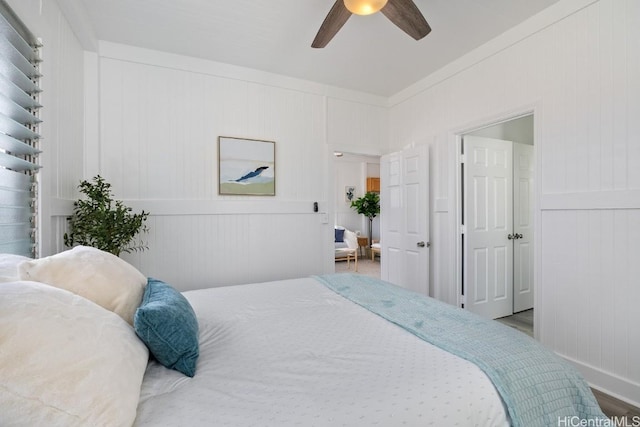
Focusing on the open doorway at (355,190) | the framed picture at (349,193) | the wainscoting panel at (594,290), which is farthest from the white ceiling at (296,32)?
the framed picture at (349,193)

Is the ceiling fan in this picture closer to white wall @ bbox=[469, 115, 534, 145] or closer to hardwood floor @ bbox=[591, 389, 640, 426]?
white wall @ bbox=[469, 115, 534, 145]

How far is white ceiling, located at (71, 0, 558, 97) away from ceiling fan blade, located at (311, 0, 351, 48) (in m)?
0.27

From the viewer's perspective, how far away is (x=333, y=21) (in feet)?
6.71

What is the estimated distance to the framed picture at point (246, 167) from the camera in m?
3.20

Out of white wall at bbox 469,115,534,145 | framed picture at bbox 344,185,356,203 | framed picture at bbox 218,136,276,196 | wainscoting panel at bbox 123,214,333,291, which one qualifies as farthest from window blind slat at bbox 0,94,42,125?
framed picture at bbox 344,185,356,203

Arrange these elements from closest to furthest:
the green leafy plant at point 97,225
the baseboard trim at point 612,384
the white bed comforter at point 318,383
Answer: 1. the white bed comforter at point 318,383
2. the baseboard trim at point 612,384
3. the green leafy plant at point 97,225

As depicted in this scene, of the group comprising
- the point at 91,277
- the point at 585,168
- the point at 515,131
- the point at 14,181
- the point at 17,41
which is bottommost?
the point at 91,277

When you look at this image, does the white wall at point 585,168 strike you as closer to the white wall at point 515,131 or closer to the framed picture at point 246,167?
the white wall at point 515,131

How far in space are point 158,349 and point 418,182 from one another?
123 inches

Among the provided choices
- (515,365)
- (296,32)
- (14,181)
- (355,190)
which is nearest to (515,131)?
(296,32)

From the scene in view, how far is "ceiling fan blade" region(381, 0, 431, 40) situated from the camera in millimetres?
1847

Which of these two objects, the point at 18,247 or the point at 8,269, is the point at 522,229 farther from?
the point at 18,247

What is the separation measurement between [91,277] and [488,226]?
3552 mm

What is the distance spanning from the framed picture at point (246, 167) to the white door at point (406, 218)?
1536mm
